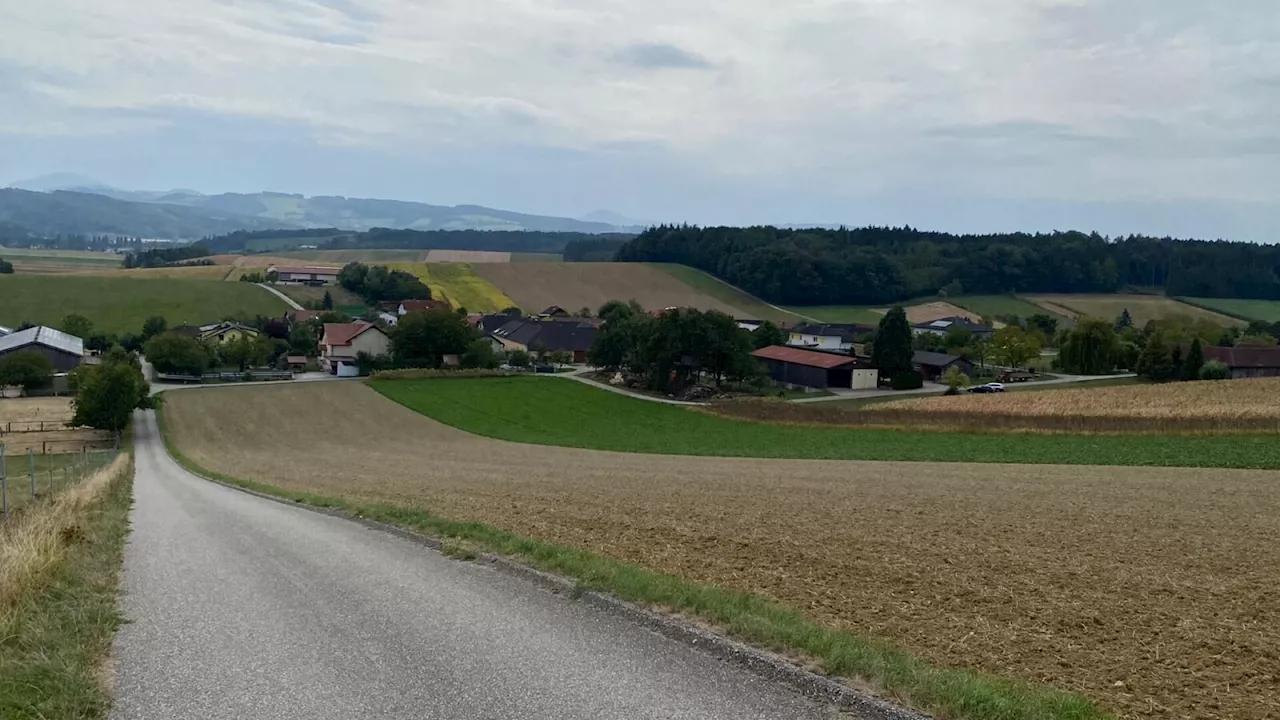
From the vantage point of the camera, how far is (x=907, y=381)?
78312mm

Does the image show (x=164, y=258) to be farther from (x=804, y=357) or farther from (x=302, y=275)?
(x=804, y=357)

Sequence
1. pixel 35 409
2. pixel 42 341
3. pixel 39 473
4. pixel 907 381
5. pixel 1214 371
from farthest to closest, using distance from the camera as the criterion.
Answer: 1. pixel 1214 371
2. pixel 907 381
3. pixel 42 341
4. pixel 35 409
5. pixel 39 473

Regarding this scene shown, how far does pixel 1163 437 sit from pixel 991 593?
35774mm

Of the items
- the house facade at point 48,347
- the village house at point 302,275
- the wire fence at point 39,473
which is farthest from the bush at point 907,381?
the village house at point 302,275

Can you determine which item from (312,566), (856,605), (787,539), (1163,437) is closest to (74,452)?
(312,566)

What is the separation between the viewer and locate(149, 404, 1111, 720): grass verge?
6.77m

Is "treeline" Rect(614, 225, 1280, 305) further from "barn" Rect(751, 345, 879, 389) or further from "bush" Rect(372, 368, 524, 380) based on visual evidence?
"bush" Rect(372, 368, 524, 380)

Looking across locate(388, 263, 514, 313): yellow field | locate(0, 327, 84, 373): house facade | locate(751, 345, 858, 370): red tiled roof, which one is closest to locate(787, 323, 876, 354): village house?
locate(751, 345, 858, 370): red tiled roof

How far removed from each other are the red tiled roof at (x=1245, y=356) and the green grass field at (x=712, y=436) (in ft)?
183

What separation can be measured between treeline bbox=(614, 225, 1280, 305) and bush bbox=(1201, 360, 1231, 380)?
7020 centimetres

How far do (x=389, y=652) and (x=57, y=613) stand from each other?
3.49 metres

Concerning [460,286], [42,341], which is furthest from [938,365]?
[460,286]

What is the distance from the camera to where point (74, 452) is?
44.1m

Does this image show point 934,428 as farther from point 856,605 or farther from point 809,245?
point 809,245
